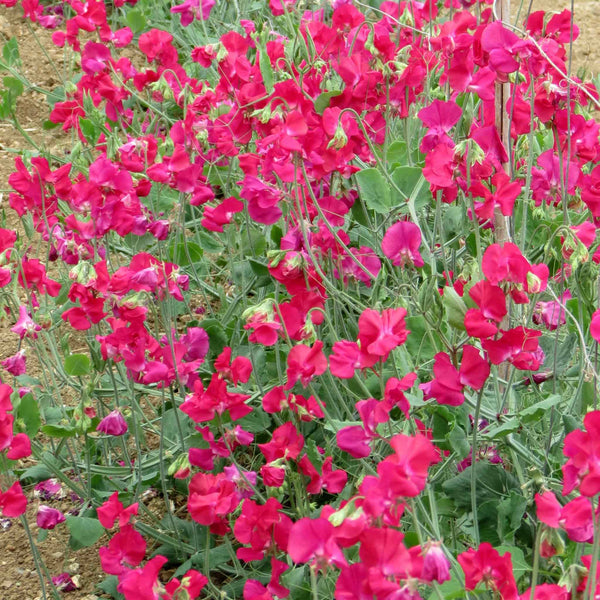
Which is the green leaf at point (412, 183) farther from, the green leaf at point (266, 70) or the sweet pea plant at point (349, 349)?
the green leaf at point (266, 70)

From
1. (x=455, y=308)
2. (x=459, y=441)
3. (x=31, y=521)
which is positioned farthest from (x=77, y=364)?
(x=455, y=308)

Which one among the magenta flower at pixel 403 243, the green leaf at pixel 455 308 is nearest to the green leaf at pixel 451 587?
the green leaf at pixel 455 308

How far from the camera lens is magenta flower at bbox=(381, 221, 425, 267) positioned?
1.45m

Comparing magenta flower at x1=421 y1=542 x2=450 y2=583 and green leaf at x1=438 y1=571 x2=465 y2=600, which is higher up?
magenta flower at x1=421 y1=542 x2=450 y2=583

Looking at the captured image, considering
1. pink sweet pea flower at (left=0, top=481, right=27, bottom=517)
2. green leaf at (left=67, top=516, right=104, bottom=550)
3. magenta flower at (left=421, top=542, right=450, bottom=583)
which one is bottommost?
green leaf at (left=67, top=516, right=104, bottom=550)

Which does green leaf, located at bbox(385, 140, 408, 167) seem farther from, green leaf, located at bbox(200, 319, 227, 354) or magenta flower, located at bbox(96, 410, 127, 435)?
magenta flower, located at bbox(96, 410, 127, 435)

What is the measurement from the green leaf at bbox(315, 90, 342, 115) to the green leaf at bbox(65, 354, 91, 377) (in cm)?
59

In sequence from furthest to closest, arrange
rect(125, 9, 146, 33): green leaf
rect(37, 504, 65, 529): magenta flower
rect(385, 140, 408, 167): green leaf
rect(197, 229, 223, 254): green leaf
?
rect(125, 9, 146, 33): green leaf → rect(197, 229, 223, 254): green leaf → rect(385, 140, 408, 167): green leaf → rect(37, 504, 65, 529): magenta flower

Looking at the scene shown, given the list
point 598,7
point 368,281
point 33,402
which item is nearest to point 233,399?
point 33,402

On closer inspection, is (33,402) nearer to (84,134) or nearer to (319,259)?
(319,259)

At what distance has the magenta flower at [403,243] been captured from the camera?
145 centimetres

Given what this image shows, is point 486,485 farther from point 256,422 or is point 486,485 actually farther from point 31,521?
point 31,521

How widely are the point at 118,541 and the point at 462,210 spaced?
94 centimetres

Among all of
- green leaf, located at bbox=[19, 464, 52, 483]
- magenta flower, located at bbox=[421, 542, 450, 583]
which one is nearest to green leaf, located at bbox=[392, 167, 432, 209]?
green leaf, located at bbox=[19, 464, 52, 483]
